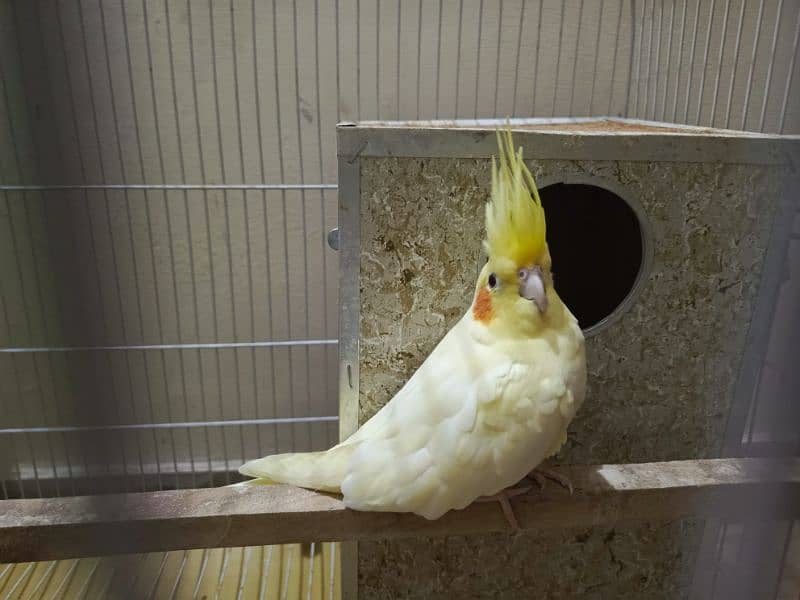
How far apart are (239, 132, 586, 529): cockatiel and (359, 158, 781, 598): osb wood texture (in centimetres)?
14

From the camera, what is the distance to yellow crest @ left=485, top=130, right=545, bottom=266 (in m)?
0.77

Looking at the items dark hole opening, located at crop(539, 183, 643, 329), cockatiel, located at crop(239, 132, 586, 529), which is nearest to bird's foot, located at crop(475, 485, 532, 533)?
cockatiel, located at crop(239, 132, 586, 529)

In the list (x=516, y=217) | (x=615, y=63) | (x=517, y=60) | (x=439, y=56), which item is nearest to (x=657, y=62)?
(x=615, y=63)

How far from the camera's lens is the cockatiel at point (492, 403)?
2.51ft

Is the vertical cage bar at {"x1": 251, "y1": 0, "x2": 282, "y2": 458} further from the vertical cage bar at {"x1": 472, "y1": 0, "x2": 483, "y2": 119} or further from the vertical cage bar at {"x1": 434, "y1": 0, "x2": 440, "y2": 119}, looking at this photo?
the vertical cage bar at {"x1": 472, "y1": 0, "x2": 483, "y2": 119}

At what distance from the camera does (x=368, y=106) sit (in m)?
1.57

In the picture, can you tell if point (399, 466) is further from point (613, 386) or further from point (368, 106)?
point (368, 106)

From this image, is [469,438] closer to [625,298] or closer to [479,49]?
[625,298]

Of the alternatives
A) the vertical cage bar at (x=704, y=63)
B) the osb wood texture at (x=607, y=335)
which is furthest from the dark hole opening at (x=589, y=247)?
the vertical cage bar at (x=704, y=63)

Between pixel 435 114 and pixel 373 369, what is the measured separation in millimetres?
861

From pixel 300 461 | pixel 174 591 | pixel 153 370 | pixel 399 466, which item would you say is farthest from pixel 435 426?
pixel 153 370

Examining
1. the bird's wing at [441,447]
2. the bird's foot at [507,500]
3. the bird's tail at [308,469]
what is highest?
the bird's wing at [441,447]

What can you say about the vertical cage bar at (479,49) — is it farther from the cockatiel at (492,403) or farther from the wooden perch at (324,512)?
the wooden perch at (324,512)

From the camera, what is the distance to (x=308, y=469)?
854mm
